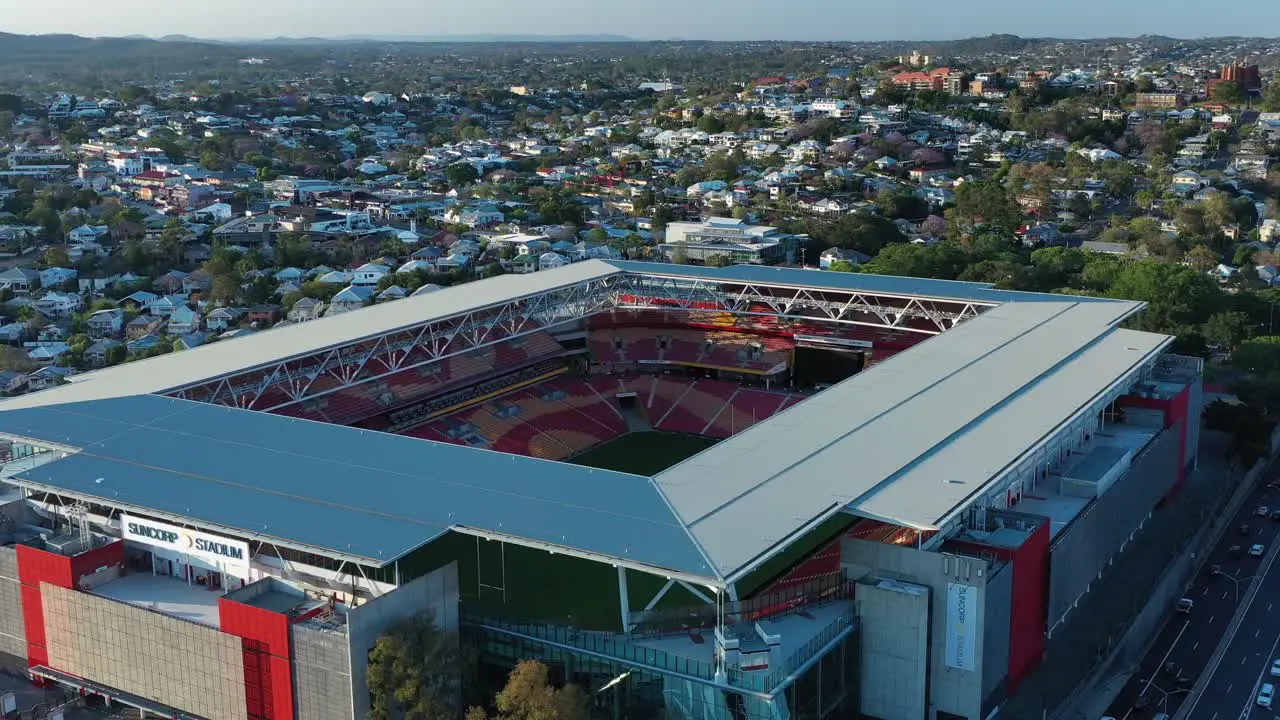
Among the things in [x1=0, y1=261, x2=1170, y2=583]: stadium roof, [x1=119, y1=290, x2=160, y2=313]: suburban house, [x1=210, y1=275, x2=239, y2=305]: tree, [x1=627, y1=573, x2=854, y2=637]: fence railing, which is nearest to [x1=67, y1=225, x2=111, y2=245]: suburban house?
[x1=119, y1=290, x2=160, y2=313]: suburban house

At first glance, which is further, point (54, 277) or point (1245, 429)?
point (54, 277)

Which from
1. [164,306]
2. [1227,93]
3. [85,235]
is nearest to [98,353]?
[164,306]

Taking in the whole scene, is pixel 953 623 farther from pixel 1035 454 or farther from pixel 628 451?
pixel 628 451

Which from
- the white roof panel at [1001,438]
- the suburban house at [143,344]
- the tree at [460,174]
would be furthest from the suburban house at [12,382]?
the tree at [460,174]

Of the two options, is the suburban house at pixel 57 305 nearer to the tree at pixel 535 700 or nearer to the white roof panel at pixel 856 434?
the white roof panel at pixel 856 434

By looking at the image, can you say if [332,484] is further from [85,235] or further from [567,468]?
[85,235]

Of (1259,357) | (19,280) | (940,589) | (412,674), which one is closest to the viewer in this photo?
(412,674)

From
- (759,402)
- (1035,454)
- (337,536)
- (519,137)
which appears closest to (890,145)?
(519,137)
